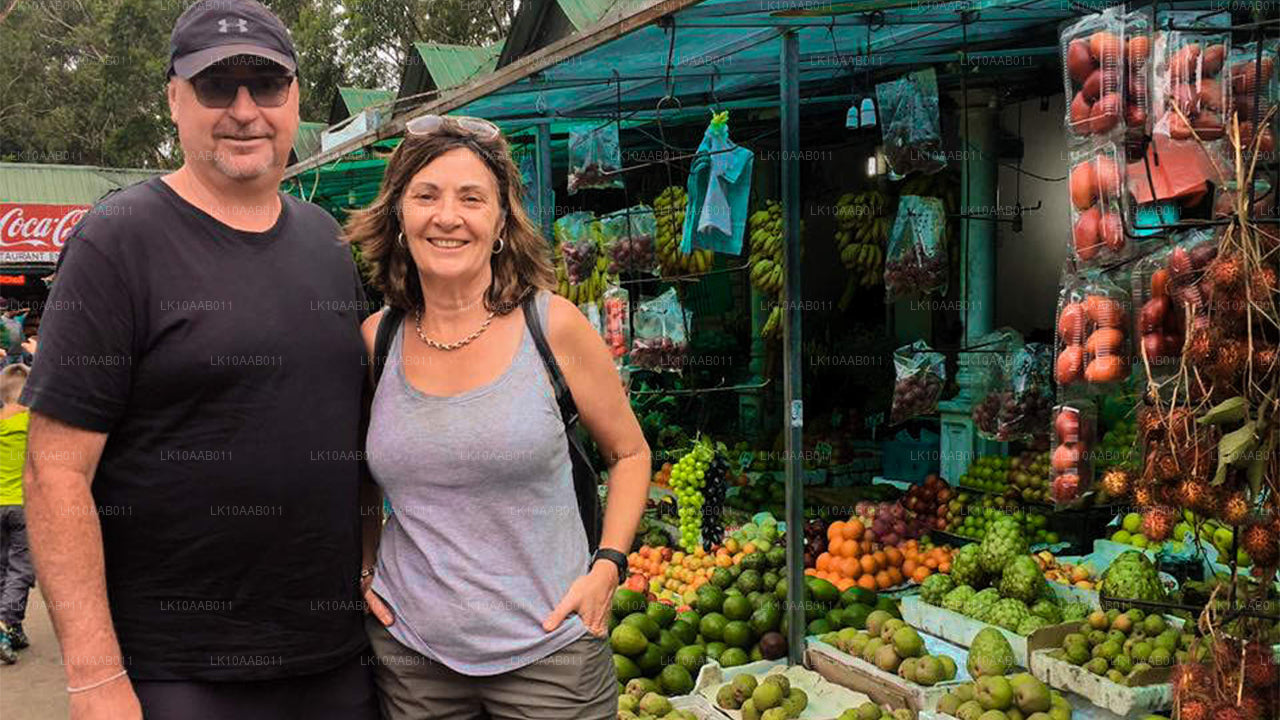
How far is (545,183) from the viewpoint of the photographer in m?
7.29

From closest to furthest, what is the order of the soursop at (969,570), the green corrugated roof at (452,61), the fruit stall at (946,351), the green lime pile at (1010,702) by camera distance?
the fruit stall at (946,351), the green lime pile at (1010,702), the soursop at (969,570), the green corrugated roof at (452,61)

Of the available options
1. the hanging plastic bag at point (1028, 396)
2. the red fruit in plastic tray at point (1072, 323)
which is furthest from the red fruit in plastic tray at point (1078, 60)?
the hanging plastic bag at point (1028, 396)

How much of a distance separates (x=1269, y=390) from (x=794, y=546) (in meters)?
2.59

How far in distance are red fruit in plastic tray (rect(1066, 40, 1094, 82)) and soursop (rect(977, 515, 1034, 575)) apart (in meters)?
2.83

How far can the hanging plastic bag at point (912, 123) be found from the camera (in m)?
5.16

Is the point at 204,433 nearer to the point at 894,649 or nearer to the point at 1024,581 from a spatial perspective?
the point at 894,649

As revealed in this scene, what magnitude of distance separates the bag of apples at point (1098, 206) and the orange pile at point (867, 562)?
2964 millimetres

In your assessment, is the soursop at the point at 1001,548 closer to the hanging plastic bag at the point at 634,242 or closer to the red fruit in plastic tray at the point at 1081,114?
the hanging plastic bag at the point at 634,242

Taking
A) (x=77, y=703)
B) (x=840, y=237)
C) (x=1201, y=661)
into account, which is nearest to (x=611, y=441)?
(x=77, y=703)

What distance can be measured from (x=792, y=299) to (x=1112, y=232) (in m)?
1.81

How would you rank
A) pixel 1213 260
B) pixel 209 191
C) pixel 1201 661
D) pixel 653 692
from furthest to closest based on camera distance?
1. pixel 653 692
2. pixel 1201 661
3. pixel 1213 260
4. pixel 209 191

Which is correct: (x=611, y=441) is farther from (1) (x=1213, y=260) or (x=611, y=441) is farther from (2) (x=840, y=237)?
(2) (x=840, y=237)

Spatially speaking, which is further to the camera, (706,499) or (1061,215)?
(1061,215)

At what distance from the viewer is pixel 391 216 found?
238 centimetres
